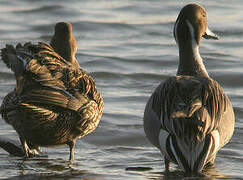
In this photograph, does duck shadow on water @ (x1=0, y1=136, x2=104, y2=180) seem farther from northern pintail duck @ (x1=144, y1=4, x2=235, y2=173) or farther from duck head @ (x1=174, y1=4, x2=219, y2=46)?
duck head @ (x1=174, y1=4, x2=219, y2=46)

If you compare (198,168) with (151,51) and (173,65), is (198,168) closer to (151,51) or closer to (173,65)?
(173,65)

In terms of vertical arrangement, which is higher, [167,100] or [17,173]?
[167,100]

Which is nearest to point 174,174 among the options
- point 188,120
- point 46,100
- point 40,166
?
point 188,120

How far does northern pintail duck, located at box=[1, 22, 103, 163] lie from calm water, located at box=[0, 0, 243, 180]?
40cm

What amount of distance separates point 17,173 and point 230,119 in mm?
2338

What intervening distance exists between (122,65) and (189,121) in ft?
24.2

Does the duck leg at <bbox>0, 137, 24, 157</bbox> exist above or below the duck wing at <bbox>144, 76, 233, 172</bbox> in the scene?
below

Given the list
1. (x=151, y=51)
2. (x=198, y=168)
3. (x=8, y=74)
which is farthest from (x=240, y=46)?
(x=198, y=168)

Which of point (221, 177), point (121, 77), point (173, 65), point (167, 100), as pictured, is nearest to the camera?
point (167, 100)

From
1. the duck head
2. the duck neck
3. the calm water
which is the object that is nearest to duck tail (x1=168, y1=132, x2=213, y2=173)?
the calm water

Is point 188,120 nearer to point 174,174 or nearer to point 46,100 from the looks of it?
point 174,174

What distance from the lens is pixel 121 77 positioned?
1279 centimetres

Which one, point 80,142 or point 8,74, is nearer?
point 80,142

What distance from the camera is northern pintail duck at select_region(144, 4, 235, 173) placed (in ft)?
21.0
